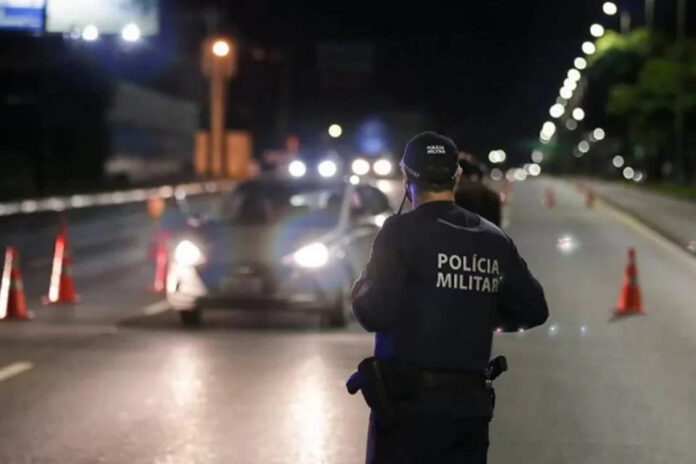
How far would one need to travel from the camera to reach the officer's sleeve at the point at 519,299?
4.63m

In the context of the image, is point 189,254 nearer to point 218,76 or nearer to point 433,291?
point 433,291

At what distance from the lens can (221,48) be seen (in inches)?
1940

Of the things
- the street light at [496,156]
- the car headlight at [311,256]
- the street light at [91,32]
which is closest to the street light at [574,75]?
the street light at [496,156]

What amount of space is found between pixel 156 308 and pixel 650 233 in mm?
18104

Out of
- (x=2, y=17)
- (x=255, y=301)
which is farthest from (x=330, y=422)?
(x=2, y=17)

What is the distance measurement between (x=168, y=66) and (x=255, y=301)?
7921 centimetres

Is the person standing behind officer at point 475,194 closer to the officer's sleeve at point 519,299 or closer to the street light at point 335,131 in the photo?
the officer's sleeve at point 519,299

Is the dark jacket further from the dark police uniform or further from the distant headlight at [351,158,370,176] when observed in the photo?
the distant headlight at [351,158,370,176]

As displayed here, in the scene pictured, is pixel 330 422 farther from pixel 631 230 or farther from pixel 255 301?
pixel 631 230

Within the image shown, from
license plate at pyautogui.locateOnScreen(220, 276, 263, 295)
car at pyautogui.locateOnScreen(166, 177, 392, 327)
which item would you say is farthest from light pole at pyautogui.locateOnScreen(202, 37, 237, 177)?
license plate at pyautogui.locateOnScreen(220, 276, 263, 295)

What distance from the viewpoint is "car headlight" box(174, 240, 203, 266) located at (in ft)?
47.1

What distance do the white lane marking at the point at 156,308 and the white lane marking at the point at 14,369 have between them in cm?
400

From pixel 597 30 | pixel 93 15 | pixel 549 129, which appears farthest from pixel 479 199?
pixel 549 129

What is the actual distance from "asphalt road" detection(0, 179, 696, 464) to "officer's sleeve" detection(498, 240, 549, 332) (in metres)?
3.63
